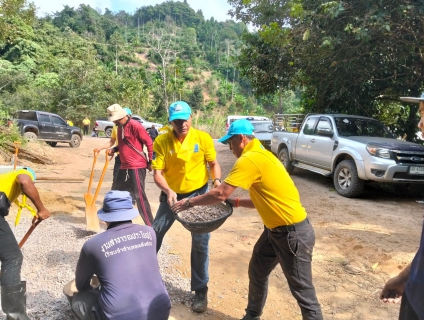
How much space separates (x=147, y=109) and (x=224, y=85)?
1078 inches

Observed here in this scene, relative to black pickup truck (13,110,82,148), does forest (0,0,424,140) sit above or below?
above

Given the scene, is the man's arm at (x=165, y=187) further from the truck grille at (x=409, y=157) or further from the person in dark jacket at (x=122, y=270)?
the truck grille at (x=409, y=157)

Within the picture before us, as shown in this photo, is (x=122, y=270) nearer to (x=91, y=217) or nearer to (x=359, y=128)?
(x=91, y=217)

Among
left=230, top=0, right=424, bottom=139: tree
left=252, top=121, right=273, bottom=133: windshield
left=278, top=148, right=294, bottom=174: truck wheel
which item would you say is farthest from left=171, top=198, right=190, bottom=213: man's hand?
left=252, top=121, right=273, bottom=133: windshield

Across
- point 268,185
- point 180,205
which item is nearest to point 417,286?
point 268,185

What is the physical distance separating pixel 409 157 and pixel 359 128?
161 cm

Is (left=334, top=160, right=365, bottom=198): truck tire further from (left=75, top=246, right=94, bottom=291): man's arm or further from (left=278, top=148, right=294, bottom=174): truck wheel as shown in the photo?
(left=75, top=246, right=94, bottom=291): man's arm

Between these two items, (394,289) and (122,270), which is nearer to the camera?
(394,289)

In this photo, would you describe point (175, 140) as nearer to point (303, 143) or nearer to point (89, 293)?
point (89, 293)

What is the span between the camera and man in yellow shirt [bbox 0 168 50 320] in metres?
2.62

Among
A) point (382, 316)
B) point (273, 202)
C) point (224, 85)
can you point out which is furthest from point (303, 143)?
point (224, 85)

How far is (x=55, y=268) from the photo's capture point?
379 cm

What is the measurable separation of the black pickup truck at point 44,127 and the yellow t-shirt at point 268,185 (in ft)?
48.1

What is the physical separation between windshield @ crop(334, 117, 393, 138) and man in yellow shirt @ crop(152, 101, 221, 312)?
5445 mm
